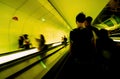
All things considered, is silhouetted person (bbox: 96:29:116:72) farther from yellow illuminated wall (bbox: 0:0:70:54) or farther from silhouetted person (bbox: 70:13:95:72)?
yellow illuminated wall (bbox: 0:0:70:54)

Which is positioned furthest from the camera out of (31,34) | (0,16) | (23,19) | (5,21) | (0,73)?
(31,34)

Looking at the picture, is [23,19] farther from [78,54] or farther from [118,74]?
[78,54]

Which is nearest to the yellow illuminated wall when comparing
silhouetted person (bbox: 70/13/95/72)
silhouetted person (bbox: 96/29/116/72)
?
silhouetted person (bbox: 96/29/116/72)

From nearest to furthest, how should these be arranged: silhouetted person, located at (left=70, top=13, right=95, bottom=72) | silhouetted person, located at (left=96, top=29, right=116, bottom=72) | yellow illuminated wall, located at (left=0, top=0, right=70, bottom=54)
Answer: silhouetted person, located at (left=70, top=13, right=95, bottom=72) < silhouetted person, located at (left=96, top=29, right=116, bottom=72) < yellow illuminated wall, located at (left=0, top=0, right=70, bottom=54)

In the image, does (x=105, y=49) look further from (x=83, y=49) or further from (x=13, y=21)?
(x=13, y=21)

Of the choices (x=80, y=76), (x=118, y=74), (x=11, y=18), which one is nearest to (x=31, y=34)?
(x=11, y=18)

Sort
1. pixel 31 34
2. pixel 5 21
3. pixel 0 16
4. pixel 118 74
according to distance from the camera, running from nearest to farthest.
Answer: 1. pixel 118 74
2. pixel 0 16
3. pixel 5 21
4. pixel 31 34

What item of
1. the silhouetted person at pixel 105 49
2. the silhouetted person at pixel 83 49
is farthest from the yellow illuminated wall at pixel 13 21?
the silhouetted person at pixel 83 49

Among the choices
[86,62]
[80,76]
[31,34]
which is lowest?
[80,76]

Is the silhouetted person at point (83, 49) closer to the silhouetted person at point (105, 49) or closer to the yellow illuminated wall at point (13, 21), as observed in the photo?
the silhouetted person at point (105, 49)

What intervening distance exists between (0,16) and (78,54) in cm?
663

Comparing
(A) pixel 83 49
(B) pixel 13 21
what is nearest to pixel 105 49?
(A) pixel 83 49

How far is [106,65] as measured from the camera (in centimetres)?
321

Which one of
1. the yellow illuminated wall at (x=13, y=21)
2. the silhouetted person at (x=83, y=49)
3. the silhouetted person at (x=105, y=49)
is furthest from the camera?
the yellow illuminated wall at (x=13, y=21)
